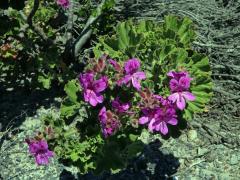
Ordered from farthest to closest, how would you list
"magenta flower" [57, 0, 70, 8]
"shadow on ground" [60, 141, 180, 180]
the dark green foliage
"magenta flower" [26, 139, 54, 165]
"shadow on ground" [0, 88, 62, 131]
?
"magenta flower" [57, 0, 70, 8] < "shadow on ground" [0, 88, 62, 131] < "shadow on ground" [60, 141, 180, 180] < "magenta flower" [26, 139, 54, 165] < the dark green foliage

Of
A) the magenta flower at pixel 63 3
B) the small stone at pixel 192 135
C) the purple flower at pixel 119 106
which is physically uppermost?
the magenta flower at pixel 63 3

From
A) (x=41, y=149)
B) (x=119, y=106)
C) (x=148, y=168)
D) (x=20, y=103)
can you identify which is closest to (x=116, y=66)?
(x=119, y=106)

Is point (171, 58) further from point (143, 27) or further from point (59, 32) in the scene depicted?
point (59, 32)

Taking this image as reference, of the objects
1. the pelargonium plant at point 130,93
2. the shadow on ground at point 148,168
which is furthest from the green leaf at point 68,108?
the shadow on ground at point 148,168

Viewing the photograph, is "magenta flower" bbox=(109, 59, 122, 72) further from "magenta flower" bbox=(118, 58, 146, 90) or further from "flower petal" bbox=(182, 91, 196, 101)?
"flower petal" bbox=(182, 91, 196, 101)

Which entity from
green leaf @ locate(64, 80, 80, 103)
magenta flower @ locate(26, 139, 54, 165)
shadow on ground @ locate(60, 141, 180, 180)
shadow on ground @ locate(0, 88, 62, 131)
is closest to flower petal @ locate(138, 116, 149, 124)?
green leaf @ locate(64, 80, 80, 103)

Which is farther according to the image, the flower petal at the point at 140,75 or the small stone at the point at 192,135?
the small stone at the point at 192,135

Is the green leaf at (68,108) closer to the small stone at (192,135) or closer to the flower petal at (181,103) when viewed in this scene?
the flower petal at (181,103)
